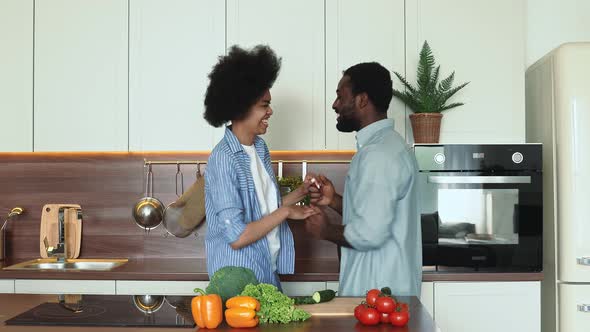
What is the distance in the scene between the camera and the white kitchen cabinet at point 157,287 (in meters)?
3.30

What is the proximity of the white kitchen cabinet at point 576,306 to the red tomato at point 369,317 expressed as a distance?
1.58 m

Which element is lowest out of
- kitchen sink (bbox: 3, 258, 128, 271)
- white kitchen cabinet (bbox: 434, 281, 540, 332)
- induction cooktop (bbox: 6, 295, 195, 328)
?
white kitchen cabinet (bbox: 434, 281, 540, 332)

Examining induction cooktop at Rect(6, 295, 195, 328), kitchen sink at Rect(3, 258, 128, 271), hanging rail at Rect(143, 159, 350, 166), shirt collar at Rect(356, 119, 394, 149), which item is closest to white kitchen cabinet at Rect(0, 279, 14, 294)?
Result: kitchen sink at Rect(3, 258, 128, 271)

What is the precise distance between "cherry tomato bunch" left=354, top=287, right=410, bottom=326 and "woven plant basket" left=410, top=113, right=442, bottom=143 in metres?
1.51

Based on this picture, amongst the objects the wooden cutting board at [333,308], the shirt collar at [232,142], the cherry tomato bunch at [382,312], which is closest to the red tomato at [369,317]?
A: the cherry tomato bunch at [382,312]

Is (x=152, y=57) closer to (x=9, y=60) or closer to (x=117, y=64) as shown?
(x=117, y=64)

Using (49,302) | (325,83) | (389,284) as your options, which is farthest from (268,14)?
(49,302)

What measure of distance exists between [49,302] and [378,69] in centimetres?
155

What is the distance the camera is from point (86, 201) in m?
4.02

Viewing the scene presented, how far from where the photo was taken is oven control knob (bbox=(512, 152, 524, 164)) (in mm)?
3311

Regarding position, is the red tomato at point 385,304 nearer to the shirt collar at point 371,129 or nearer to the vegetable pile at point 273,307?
the vegetable pile at point 273,307

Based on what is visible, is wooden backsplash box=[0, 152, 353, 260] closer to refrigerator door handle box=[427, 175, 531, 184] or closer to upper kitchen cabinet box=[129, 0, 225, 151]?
upper kitchen cabinet box=[129, 0, 225, 151]

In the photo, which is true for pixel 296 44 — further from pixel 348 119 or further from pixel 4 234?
pixel 4 234

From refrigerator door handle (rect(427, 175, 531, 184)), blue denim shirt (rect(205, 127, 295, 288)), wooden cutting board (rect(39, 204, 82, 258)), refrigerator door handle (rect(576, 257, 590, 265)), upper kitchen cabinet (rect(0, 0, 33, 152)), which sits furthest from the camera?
wooden cutting board (rect(39, 204, 82, 258))
